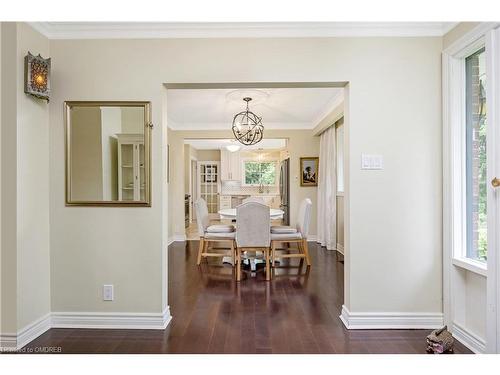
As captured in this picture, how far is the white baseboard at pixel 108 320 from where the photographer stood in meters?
2.46

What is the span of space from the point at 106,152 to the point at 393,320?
8.67 feet

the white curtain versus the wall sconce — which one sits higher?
the wall sconce

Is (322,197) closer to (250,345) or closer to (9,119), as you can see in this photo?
(250,345)

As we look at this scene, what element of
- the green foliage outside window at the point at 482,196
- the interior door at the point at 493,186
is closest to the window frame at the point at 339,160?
the green foliage outside window at the point at 482,196

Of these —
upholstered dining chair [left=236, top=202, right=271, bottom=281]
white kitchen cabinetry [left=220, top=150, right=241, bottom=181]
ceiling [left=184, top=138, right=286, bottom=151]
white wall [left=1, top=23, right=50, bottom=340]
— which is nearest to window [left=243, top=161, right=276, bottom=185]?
white kitchen cabinetry [left=220, top=150, right=241, bottom=181]

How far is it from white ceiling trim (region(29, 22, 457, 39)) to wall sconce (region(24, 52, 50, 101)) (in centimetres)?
32

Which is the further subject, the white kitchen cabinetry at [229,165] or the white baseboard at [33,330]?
the white kitchen cabinetry at [229,165]

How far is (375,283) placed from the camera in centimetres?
248

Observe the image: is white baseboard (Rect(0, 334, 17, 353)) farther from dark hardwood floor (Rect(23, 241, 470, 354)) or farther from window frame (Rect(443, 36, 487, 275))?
window frame (Rect(443, 36, 487, 275))

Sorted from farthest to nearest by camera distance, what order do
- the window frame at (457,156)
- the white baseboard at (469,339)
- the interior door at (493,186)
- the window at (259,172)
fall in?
the window at (259,172)
the window frame at (457,156)
the white baseboard at (469,339)
the interior door at (493,186)

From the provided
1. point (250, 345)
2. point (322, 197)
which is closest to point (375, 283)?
point (250, 345)

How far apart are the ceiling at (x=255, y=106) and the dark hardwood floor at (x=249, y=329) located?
2.48 m

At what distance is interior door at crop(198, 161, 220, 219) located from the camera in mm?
10219

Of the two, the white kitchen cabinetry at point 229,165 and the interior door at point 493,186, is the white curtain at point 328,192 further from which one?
the white kitchen cabinetry at point 229,165
